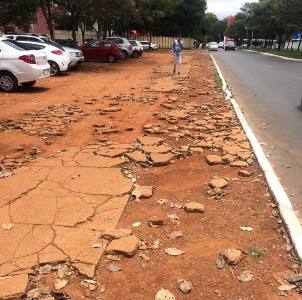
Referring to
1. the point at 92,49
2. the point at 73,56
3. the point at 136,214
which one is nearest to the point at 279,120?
the point at 136,214

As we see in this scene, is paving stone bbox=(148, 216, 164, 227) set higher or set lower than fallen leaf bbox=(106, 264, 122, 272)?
lower

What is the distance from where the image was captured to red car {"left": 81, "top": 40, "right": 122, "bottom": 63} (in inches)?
1154

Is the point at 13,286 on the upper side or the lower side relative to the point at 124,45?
upper

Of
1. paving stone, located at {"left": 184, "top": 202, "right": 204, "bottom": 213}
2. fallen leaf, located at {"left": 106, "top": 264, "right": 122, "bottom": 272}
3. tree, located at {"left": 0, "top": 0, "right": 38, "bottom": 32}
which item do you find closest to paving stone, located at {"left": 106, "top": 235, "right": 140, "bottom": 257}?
fallen leaf, located at {"left": 106, "top": 264, "right": 122, "bottom": 272}

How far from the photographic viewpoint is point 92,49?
96.2 ft

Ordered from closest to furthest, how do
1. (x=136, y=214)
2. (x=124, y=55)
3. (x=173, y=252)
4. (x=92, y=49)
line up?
(x=173, y=252)
(x=136, y=214)
(x=92, y=49)
(x=124, y=55)

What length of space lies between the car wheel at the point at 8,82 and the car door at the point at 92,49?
52.1 feet

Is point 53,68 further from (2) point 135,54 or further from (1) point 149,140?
(2) point 135,54

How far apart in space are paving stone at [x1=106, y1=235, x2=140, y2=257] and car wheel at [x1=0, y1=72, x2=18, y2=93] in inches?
433

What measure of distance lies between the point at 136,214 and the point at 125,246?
30.7 inches

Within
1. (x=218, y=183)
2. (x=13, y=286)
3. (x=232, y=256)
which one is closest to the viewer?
(x=13, y=286)

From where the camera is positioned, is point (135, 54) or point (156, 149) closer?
point (156, 149)

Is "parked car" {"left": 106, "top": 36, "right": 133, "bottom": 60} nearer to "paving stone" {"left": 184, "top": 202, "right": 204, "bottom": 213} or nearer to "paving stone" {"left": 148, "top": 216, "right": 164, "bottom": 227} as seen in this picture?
"paving stone" {"left": 184, "top": 202, "right": 204, "bottom": 213}

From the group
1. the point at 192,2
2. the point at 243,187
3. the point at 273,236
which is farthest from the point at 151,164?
the point at 192,2
